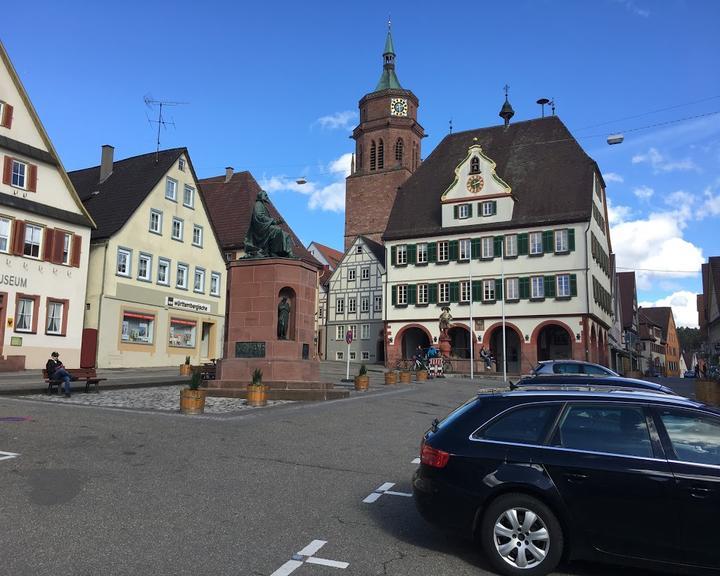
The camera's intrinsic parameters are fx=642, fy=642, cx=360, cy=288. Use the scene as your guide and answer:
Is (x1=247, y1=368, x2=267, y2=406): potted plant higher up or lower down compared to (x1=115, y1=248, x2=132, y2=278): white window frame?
lower down

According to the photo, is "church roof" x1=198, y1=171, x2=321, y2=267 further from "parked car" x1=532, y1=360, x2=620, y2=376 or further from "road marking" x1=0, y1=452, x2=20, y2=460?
"road marking" x1=0, y1=452, x2=20, y2=460

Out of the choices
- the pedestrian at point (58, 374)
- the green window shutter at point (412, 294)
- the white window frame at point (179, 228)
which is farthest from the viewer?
the green window shutter at point (412, 294)

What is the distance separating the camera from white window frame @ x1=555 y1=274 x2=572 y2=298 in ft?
147

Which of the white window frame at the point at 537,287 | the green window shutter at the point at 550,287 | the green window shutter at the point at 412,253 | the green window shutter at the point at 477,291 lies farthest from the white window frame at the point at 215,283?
the green window shutter at the point at 550,287

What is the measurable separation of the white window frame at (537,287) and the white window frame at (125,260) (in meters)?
27.1

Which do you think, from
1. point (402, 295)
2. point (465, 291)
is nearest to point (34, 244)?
point (402, 295)

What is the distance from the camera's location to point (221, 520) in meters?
6.21

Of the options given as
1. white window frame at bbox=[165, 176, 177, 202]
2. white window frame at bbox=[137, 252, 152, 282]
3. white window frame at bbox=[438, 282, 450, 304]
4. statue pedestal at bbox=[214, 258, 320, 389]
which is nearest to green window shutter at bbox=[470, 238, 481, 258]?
white window frame at bbox=[438, 282, 450, 304]

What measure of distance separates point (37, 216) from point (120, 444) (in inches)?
994

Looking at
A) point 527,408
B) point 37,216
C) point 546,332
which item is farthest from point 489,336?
point 527,408

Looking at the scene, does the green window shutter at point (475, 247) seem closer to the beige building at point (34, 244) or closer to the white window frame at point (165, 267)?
the white window frame at point (165, 267)

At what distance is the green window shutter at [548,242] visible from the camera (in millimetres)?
45647

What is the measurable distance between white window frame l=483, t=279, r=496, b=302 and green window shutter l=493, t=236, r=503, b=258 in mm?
1979

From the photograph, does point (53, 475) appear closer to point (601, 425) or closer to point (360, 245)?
point (601, 425)
